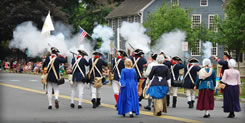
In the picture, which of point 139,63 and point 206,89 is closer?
point 206,89

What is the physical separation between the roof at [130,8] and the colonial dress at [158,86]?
5168 cm

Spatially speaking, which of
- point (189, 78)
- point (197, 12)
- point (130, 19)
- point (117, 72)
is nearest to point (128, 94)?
point (117, 72)

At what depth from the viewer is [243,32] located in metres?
46.8

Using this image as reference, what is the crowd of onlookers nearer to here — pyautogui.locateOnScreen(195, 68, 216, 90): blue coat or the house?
the house

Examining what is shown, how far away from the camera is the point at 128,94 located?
16078mm

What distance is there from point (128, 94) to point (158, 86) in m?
→ 0.85

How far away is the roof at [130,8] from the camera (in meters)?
69.2

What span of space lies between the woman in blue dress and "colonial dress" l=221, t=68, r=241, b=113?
8.15 ft

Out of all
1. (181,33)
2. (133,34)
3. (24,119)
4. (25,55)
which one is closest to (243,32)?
(181,33)

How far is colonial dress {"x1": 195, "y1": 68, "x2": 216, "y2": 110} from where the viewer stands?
1609 centimetres

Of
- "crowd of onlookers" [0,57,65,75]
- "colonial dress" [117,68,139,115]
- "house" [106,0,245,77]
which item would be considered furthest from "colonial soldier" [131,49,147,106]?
"house" [106,0,245,77]

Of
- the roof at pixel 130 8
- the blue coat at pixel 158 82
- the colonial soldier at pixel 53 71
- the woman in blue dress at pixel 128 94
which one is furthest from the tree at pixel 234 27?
the woman in blue dress at pixel 128 94

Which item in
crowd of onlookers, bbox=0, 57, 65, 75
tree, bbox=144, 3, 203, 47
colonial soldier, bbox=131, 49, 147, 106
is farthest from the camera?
crowd of onlookers, bbox=0, 57, 65, 75

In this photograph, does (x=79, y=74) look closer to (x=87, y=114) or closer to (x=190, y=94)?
(x=87, y=114)
